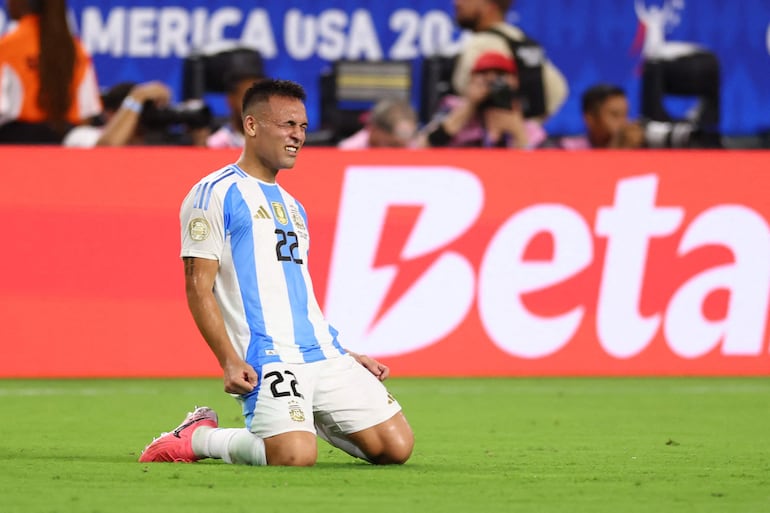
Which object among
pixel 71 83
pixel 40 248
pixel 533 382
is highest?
pixel 71 83

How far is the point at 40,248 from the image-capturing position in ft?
34.2

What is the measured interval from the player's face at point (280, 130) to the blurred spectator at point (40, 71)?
6.07m

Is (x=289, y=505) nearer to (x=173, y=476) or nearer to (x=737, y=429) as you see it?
(x=173, y=476)

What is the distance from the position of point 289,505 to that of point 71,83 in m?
7.97

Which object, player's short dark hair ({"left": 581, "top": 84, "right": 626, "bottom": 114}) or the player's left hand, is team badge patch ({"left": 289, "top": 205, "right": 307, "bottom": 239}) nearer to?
the player's left hand

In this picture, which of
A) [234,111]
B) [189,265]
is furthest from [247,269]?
[234,111]

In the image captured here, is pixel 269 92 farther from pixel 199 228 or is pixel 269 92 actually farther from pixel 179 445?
pixel 179 445

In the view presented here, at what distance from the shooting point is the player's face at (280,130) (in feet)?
20.9

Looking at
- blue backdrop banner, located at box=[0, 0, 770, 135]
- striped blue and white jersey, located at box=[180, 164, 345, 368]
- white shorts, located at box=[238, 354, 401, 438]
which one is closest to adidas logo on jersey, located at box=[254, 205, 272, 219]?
striped blue and white jersey, located at box=[180, 164, 345, 368]

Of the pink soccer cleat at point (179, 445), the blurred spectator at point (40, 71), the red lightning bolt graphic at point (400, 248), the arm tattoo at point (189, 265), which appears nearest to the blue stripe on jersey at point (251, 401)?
the pink soccer cleat at point (179, 445)

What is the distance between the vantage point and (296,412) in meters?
6.13

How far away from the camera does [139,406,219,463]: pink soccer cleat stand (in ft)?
20.7

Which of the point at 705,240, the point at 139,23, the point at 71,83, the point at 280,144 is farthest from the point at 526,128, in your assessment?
the point at 280,144

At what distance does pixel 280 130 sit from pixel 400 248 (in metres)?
4.37
